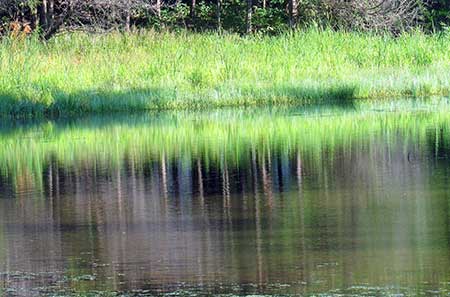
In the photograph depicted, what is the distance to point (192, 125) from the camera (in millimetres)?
21453

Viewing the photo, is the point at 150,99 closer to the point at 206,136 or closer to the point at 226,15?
the point at 206,136

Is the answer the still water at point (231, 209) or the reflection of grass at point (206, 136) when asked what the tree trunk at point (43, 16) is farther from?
the still water at point (231, 209)

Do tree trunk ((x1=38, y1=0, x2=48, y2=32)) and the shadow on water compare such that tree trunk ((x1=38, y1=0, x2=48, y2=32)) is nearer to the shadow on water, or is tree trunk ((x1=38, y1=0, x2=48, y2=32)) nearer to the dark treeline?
the dark treeline

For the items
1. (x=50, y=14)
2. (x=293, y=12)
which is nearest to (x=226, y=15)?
(x=293, y=12)

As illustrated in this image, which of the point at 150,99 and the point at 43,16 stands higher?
the point at 43,16

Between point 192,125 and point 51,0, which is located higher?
point 51,0

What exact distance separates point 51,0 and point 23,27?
114 centimetres

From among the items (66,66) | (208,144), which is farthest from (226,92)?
(208,144)

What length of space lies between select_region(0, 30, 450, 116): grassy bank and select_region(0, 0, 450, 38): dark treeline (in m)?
2.48

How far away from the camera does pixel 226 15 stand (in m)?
44.9

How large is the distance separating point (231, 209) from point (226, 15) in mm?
33431

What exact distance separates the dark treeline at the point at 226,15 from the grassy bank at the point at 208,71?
2.48 m

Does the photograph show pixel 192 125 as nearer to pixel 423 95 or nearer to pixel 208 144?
pixel 208 144

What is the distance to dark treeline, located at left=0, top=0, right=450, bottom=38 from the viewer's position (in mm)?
34406
